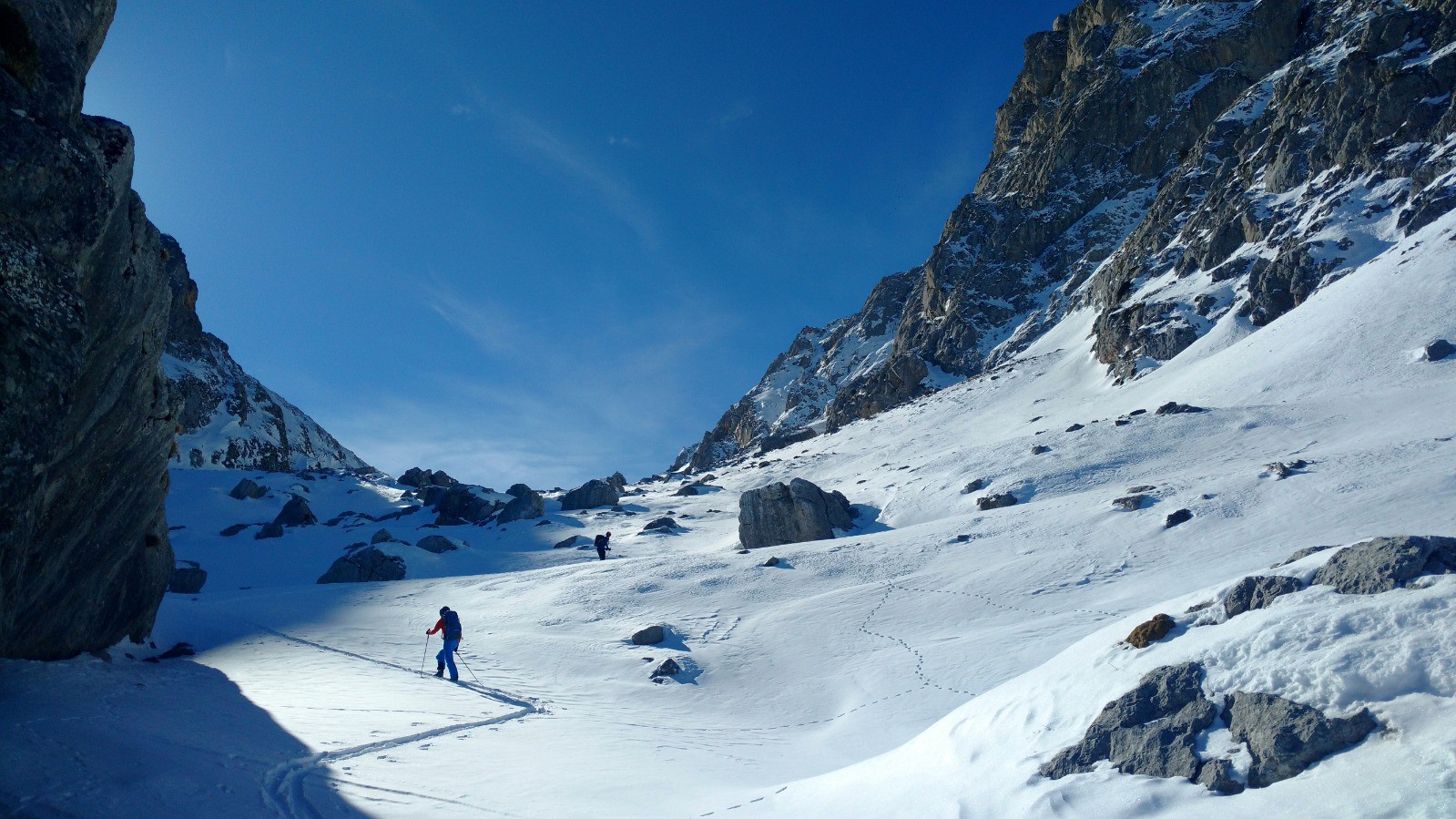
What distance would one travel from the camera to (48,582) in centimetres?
1080

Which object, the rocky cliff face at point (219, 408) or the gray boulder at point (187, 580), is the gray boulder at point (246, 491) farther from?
the rocky cliff face at point (219, 408)

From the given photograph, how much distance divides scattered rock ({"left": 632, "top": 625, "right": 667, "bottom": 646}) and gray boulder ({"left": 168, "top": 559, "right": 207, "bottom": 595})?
2135 cm

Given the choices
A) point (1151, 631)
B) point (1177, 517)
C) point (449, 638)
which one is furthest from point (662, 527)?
point (1151, 631)

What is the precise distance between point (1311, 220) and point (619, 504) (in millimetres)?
52374

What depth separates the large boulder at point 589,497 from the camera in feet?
166

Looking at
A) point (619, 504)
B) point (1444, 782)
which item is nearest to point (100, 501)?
point (1444, 782)

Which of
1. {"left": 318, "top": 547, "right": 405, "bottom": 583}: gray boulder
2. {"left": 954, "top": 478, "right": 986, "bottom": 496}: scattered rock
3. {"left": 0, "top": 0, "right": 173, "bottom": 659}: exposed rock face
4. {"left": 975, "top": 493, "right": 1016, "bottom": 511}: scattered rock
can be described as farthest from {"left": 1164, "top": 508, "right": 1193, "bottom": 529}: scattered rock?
{"left": 318, "top": 547, "right": 405, "bottom": 583}: gray boulder

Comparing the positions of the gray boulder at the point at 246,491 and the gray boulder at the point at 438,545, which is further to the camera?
the gray boulder at the point at 246,491

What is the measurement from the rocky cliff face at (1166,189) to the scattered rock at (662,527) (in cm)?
3472

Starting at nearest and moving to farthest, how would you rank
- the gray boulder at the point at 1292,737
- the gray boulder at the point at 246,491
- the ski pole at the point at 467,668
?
the gray boulder at the point at 1292,737 < the ski pole at the point at 467,668 < the gray boulder at the point at 246,491

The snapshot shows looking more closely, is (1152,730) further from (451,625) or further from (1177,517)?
(1177,517)

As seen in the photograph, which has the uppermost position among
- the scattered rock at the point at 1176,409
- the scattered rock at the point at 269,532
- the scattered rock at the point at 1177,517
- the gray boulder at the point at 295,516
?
the scattered rock at the point at 1176,409

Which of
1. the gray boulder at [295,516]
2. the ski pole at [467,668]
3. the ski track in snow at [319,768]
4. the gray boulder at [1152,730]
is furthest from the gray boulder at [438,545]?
the gray boulder at [1152,730]

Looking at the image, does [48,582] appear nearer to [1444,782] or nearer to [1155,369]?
[1444,782]
